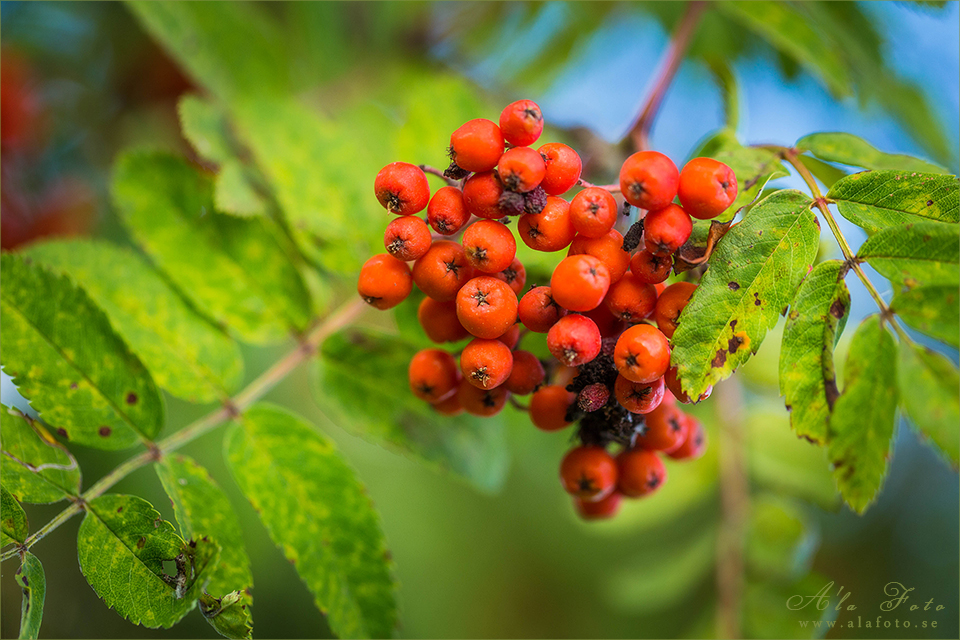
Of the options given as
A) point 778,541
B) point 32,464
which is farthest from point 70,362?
point 778,541

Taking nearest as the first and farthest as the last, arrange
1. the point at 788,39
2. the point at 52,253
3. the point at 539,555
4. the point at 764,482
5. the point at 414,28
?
the point at 52,253 → the point at 788,39 → the point at 764,482 → the point at 414,28 → the point at 539,555

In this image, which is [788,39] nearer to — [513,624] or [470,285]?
[470,285]

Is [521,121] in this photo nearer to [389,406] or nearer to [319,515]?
[389,406]

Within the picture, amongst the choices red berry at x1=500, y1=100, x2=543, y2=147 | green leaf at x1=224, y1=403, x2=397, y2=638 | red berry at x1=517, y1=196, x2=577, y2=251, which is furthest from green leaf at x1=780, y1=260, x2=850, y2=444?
green leaf at x1=224, y1=403, x2=397, y2=638

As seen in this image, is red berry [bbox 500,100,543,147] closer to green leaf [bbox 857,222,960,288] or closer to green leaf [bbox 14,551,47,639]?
green leaf [bbox 857,222,960,288]

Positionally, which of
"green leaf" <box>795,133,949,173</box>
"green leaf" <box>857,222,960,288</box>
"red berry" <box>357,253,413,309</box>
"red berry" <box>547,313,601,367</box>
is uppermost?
"green leaf" <box>795,133,949,173</box>

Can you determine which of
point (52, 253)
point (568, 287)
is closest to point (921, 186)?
point (568, 287)

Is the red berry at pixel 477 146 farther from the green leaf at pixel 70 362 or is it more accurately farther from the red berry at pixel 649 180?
the green leaf at pixel 70 362
